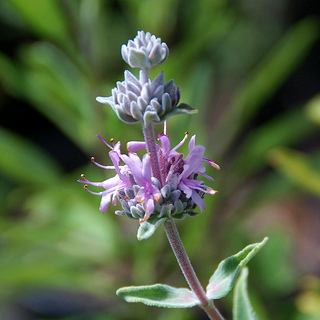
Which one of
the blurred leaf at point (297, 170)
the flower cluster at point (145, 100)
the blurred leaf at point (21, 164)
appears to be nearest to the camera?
the flower cluster at point (145, 100)

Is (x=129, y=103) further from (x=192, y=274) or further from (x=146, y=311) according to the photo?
(x=146, y=311)

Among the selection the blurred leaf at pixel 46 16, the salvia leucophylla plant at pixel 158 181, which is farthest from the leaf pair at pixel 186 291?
the blurred leaf at pixel 46 16

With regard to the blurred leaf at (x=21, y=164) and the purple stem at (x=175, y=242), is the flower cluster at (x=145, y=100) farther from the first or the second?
the blurred leaf at (x=21, y=164)

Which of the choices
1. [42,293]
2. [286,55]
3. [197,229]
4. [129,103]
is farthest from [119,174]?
[42,293]

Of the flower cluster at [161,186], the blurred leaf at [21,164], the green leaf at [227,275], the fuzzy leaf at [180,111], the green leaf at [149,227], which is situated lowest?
the green leaf at [227,275]

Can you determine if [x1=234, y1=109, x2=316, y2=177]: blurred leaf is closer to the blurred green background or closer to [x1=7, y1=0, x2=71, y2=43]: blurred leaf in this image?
the blurred green background

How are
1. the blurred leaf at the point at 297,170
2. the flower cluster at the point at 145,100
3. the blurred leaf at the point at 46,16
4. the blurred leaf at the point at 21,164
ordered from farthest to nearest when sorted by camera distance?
the blurred leaf at the point at 21,164 < the blurred leaf at the point at 46,16 < the blurred leaf at the point at 297,170 < the flower cluster at the point at 145,100

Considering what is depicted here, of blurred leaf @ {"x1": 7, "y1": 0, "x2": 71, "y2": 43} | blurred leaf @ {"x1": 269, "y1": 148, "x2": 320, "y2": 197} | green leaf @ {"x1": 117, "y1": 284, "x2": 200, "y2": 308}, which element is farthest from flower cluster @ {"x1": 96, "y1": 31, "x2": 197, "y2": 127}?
blurred leaf @ {"x1": 7, "y1": 0, "x2": 71, "y2": 43}
